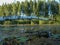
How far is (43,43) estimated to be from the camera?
4.83 m

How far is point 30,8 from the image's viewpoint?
585 inches

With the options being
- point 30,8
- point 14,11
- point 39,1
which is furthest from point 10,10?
point 39,1

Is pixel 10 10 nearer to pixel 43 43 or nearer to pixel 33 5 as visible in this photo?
→ pixel 33 5

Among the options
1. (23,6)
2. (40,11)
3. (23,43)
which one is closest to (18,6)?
(23,6)

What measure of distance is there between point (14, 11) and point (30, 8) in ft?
4.08

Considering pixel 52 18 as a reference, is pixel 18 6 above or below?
above

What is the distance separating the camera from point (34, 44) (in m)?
4.70

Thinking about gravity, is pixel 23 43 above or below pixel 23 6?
below

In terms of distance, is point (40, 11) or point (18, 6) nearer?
point (18, 6)

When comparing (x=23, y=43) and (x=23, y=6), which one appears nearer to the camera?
(x=23, y=43)

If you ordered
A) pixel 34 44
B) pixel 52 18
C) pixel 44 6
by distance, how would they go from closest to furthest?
pixel 34 44 < pixel 52 18 < pixel 44 6

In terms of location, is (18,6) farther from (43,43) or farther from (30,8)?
(43,43)

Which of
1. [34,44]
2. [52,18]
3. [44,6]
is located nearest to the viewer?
Answer: [34,44]

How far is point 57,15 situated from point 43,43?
32.4 ft
